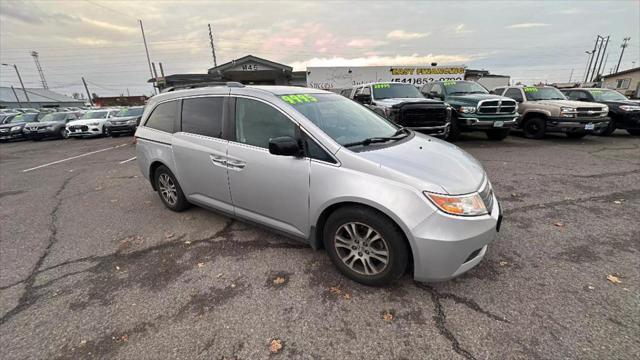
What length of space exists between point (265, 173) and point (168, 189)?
2269mm

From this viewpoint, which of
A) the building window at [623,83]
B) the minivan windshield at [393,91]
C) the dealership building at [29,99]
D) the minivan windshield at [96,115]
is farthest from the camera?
the dealership building at [29,99]

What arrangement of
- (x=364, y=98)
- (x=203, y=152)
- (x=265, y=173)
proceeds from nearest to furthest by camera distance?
(x=265, y=173)
(x=203, y=152)
(x=364, y=98)

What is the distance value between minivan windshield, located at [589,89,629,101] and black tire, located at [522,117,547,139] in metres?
3.00

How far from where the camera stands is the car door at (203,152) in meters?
3.24

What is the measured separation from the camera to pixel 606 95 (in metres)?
10.3

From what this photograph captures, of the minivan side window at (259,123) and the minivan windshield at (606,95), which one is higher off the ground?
the minivan side window at (259,123)

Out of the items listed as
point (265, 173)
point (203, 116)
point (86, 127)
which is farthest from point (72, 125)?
point (265, 173)

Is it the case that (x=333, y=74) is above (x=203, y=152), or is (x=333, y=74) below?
above

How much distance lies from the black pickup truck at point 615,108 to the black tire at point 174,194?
11982 mm

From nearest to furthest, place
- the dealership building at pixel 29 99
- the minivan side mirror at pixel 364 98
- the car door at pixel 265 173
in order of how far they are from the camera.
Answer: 1. the car door at pixel 265 173
2. the minivan side mirror at pixel 364 98
3. the dealership building at pixel 29 99

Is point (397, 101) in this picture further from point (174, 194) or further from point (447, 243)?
point (447, 243)

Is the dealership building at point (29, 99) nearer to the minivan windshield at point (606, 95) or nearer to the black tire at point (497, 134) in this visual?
the black tire at point (497, 134)

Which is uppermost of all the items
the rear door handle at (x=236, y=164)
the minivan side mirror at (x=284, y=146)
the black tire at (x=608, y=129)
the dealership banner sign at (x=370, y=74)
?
the dealership banner sign at (x=370, y=74)

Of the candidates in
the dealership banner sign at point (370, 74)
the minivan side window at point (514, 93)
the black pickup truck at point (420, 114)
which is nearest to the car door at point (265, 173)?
the black pickup truck at point (420, 114)
